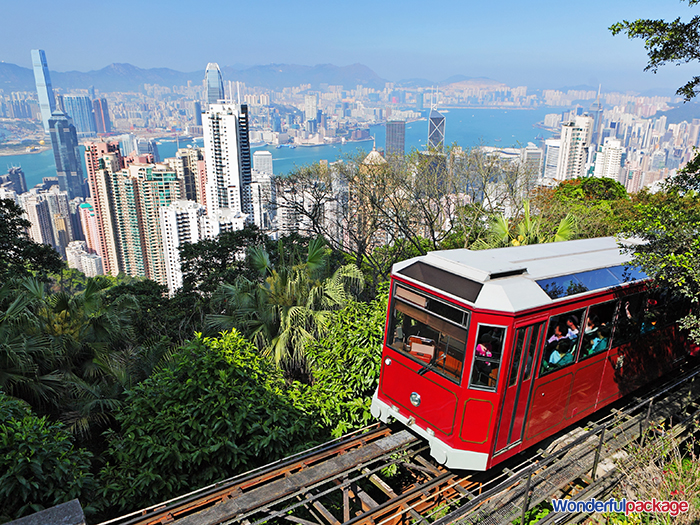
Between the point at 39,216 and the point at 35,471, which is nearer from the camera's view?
the point at 35,471

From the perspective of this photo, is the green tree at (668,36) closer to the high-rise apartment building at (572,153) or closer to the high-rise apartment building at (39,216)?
the high-rise apartment building at (572,153)

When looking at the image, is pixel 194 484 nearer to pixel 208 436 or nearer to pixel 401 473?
pixel 208 436

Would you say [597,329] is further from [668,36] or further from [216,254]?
[216,254]

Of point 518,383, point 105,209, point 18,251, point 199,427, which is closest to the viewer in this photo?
point 518,383

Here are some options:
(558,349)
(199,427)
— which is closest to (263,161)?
(199,427)

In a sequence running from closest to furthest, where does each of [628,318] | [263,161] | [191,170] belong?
1. [628,318]
2. [191,170]
3. [263,161]

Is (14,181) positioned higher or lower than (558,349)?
lower
